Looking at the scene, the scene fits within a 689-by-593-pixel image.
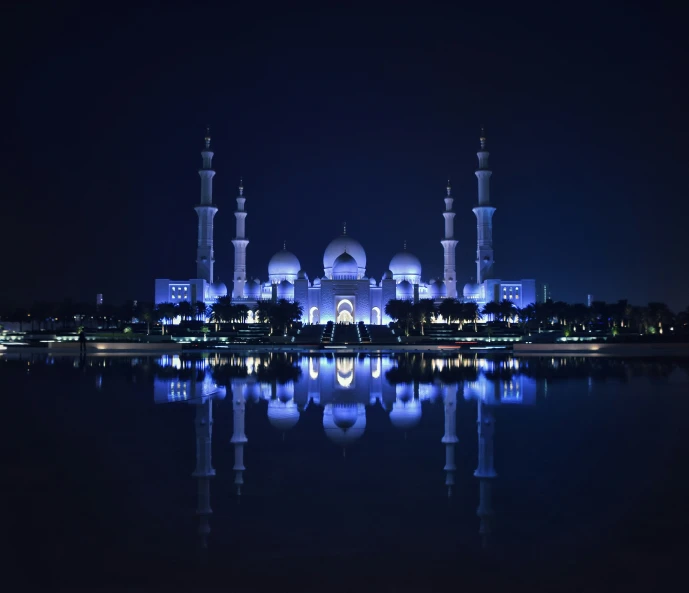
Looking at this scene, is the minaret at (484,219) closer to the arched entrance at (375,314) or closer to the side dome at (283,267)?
the arched entrance at (375,314)

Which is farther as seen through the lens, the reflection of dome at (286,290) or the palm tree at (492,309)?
the reflection of dome at (286,290)

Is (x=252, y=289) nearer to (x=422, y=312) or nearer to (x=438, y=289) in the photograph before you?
(x=438, y=289)

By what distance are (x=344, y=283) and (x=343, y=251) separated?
3561mm

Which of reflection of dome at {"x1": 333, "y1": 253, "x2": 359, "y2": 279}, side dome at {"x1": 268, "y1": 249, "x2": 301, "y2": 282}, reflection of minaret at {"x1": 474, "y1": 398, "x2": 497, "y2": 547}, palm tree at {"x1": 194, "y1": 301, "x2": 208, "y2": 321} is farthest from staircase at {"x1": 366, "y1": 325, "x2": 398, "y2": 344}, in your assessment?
reflection of minaret at {"x1": 474, "y1": 398, "x2": 497, "y2": 547}

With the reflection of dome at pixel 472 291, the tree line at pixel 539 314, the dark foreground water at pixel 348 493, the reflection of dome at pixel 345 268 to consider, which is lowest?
the dark foreground water at pixel 348 493

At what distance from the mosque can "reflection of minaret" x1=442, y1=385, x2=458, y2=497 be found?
1489 inches

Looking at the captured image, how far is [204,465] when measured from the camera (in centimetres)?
586

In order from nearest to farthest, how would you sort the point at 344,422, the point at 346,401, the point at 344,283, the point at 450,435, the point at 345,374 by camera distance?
the point at 450,435 → the point at 344,422 → the point at 346,401 → the point at 345,374 → the point at 344,283

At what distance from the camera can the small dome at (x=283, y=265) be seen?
54562 millimetres

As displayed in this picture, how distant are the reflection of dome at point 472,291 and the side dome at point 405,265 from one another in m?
5.08

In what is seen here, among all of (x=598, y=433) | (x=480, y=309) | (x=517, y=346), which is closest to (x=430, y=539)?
(x=598, y=433)

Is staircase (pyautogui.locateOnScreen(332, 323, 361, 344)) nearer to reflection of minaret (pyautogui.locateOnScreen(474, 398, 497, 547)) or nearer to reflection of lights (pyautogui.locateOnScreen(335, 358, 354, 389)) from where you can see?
reflection of lights (pyautogui.locateOnScreen(335, 358, 354, 389))

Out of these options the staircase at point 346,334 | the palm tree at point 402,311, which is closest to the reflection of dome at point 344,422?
the staircase at point 346,334

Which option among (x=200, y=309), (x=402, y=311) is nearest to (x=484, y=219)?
(x=402, y=311)
